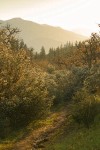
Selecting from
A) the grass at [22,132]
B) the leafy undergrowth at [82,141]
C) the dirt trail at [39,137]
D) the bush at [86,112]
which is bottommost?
the grass at [22,132]

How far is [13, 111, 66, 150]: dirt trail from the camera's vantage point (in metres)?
19.6

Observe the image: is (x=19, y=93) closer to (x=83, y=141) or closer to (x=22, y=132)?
(x=22, y=132)

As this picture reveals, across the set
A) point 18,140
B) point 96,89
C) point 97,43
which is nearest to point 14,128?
point 18,140

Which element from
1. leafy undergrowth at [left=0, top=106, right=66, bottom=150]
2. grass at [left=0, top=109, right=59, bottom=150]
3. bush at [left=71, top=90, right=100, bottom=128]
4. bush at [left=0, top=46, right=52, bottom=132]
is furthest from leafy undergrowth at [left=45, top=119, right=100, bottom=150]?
bush at [left=0, top=46, right=52, bottom=132]

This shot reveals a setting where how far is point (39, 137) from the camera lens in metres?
21.6

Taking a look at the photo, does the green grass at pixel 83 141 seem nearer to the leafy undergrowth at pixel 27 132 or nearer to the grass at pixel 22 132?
the leafy undergrowth at pixel 27 132

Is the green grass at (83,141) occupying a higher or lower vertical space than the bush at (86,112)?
lower

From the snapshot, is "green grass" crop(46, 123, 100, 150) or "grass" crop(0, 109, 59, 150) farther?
"grass" crop(0, 109, 59, 150)

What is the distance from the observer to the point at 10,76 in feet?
85.0

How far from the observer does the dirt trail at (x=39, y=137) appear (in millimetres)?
19562

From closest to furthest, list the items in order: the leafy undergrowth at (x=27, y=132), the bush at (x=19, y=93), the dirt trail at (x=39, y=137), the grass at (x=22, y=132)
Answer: the dirt trail at (x=39, y=137)
the grass at (x=22, y=132)
the leafy undergrowth at (x=27, y=132)
the bush at (x=19, y=93)

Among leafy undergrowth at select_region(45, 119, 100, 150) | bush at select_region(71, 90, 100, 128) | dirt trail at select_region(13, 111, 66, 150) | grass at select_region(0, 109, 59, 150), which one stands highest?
bush at select_region(71, 90, 100, 128)

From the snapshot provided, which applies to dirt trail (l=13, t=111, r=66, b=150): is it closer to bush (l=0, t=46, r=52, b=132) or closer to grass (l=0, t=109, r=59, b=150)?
grass (l=0, t=109, r=59, b=150)

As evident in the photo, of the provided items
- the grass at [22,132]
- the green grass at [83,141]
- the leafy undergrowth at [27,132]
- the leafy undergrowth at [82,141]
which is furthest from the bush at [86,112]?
the grass at [22,132]
